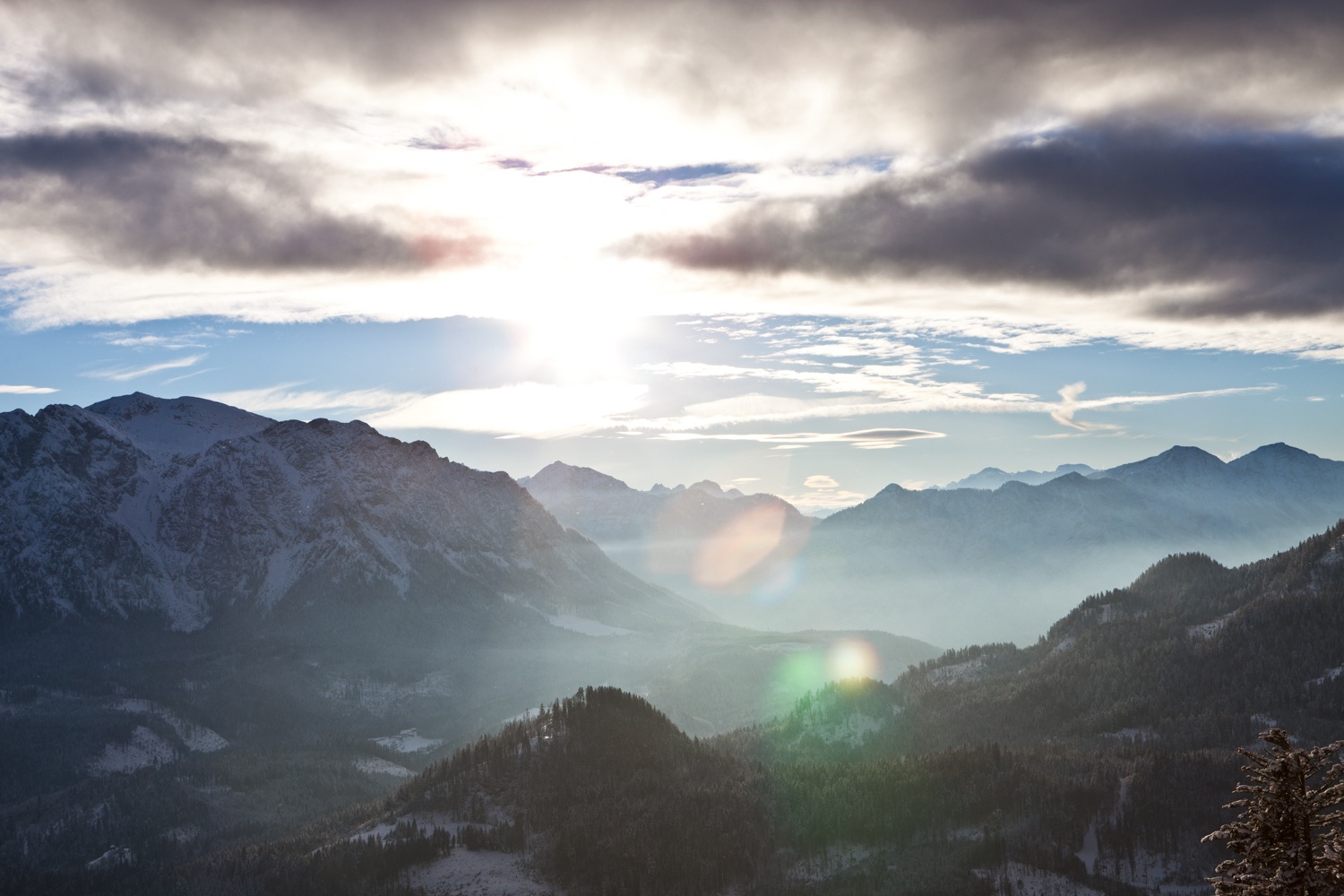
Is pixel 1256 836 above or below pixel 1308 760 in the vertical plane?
below

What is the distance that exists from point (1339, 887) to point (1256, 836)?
4.32 meters

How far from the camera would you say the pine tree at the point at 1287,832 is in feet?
183

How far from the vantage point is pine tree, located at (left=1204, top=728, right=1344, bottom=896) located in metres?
55.8

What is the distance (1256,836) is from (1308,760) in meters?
5.23

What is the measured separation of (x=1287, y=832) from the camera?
57.3m

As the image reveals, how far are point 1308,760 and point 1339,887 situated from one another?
Answer: 6603 millimetres

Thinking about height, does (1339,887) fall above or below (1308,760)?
below

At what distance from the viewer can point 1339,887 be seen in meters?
55.8

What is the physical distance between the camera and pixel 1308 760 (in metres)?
56.8
